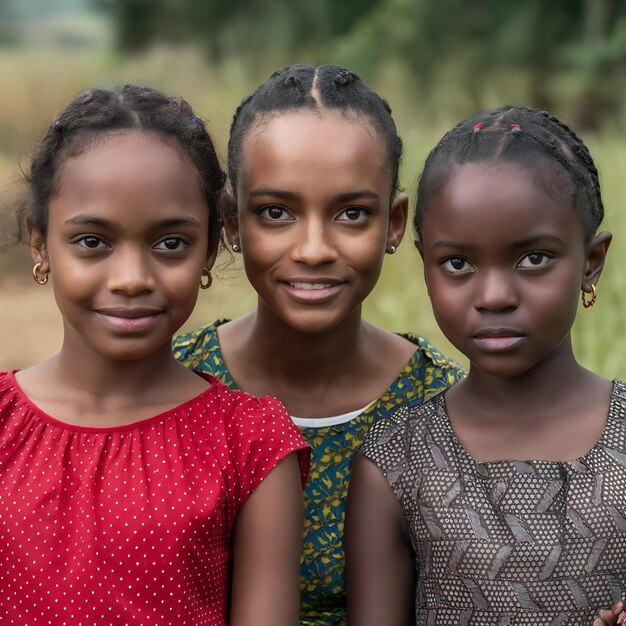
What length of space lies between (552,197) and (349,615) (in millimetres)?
1020

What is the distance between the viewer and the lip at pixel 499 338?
267 centimetres

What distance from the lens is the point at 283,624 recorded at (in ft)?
8.67

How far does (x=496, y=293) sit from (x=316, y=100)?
735mm

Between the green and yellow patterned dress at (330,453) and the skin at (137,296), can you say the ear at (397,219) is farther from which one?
the skin at (137,296)

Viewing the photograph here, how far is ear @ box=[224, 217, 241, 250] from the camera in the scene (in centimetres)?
315

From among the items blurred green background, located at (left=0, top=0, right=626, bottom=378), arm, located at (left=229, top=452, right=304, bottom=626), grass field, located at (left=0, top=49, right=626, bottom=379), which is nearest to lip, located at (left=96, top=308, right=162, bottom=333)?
arm, located at (left=229, top=452, right=304, bottom=626)

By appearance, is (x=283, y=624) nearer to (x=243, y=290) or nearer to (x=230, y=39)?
(x=243, y=290)

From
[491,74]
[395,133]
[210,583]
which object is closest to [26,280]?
[395,133]

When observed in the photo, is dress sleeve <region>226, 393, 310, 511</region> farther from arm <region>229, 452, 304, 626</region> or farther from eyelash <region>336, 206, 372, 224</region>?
eyelash <region>336, 206, 372, 224</region>

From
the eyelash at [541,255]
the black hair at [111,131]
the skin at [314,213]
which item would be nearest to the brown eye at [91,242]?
the black hair at [111,131]

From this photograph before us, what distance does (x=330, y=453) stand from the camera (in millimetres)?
3271

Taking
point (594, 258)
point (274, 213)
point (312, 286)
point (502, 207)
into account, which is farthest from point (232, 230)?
point (594, 258)

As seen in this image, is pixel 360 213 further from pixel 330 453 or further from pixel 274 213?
pixel 330 453

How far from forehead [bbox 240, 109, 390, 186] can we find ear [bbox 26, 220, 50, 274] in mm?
565
